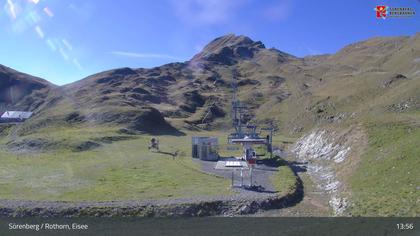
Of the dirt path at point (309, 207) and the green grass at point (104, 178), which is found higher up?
the green grass at point (104, 178)

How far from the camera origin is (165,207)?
33031 millimetres

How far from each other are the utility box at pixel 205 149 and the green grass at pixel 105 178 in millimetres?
2403

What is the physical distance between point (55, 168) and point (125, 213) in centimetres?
2933

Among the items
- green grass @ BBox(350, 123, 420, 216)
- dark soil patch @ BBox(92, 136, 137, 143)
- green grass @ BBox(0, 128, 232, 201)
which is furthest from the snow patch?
dark soil patch @ BBox(92, 136, 137, 143)

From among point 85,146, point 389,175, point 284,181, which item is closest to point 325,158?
point 284,181

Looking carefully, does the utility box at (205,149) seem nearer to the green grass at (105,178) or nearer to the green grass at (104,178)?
the green grass at (104,178)

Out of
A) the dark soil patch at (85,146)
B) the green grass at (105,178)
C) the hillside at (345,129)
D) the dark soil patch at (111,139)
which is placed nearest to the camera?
the hillside at (345,129)

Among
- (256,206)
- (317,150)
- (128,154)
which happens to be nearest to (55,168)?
(128,154)

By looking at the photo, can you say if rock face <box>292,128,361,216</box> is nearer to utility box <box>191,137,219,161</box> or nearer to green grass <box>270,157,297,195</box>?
green grass <box>270,157,297,195</box>

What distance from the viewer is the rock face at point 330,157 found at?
38.7m

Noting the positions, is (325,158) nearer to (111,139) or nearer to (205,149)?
(205,149)

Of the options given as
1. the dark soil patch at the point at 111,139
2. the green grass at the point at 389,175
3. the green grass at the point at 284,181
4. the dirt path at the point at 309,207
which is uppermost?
the dark soil patch at the point at 111,139

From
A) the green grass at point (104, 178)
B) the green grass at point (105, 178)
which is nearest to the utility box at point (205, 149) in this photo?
the green grass at point (104, 178)

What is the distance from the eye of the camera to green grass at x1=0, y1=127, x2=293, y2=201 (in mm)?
38703
